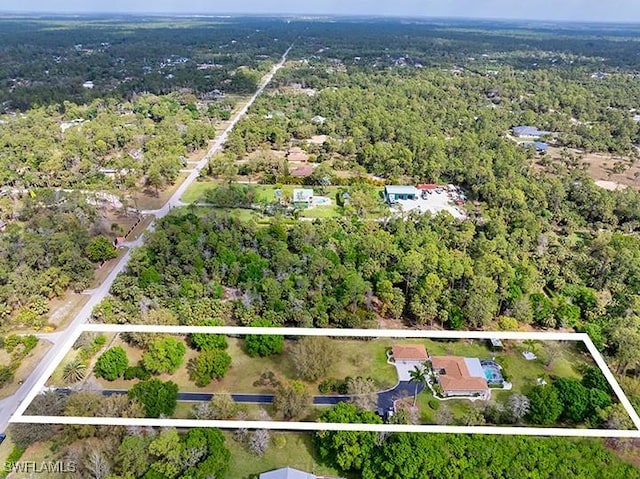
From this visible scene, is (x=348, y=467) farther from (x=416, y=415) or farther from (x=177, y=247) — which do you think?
(x=177, y=247)

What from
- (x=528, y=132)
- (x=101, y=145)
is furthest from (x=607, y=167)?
(x=101, y=145)

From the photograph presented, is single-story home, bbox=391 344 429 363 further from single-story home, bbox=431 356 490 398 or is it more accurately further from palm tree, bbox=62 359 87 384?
palm tree, bbox=62 359 87 384

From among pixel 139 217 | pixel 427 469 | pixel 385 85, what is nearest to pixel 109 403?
pixel 427 469

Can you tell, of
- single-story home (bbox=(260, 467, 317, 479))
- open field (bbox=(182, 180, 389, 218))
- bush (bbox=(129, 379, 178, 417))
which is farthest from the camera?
open field (bbox=(182, 180, 389, 218))

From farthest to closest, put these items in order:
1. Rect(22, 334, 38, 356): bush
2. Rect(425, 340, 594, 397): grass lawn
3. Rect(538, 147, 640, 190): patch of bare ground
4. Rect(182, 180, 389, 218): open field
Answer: Rect(538, 147, 640, 190): patch of bare ground, Rect(182, 180, 389, 218): open field, Rect(22, 334, 38, 356): bush, Rect(425, 340, 594, 397): grass lawn

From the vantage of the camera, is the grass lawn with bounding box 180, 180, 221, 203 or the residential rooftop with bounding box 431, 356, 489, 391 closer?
the residential rooftop with bounding box 431, 356, 489, 391

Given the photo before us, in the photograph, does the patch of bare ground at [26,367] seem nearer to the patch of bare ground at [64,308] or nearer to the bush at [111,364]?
the patch of bare ground at [64,308]

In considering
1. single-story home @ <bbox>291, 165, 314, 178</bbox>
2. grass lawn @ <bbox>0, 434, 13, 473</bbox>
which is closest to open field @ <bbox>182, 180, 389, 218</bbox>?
single-story home @ <bbox>291, 165, 314, 178</bbox>

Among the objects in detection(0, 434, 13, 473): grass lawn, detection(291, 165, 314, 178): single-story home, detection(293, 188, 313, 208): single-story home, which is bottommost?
detection(291, 165, 314, 178): single-story home
